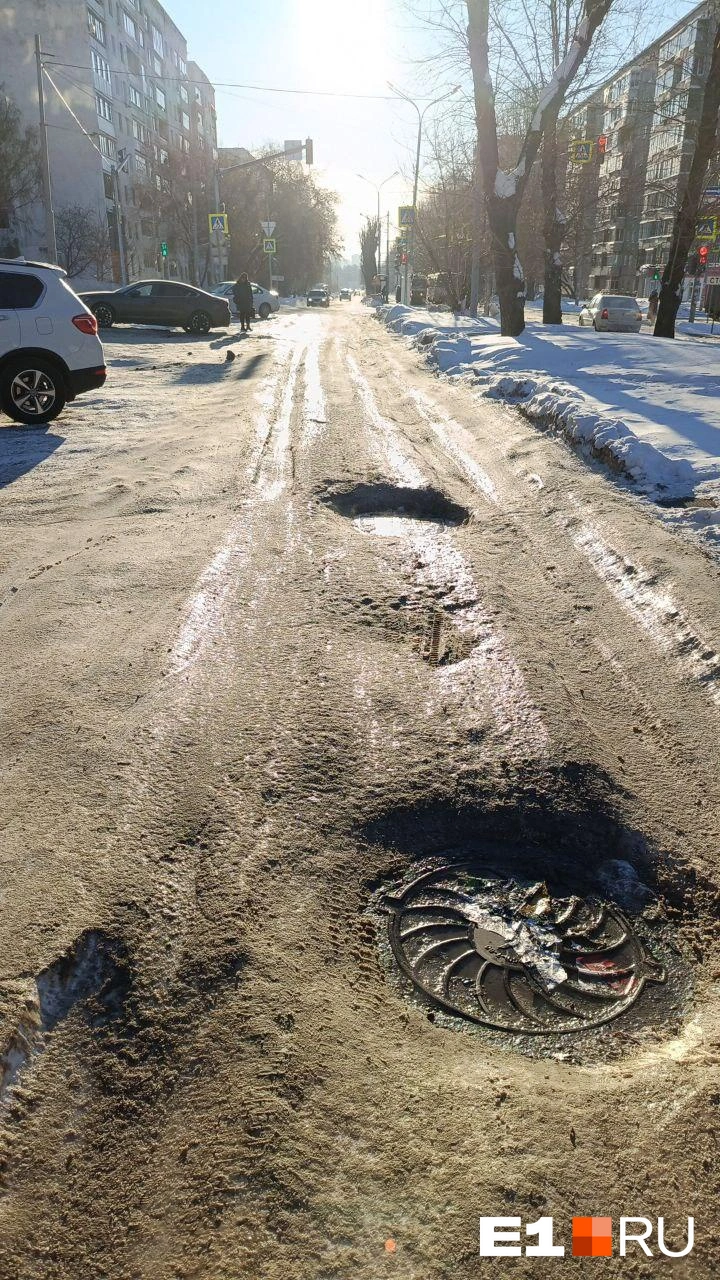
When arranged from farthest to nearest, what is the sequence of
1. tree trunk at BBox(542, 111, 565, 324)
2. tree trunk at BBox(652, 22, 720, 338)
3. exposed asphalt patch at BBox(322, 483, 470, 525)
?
tree trunk at BBox(542, 111, 565, 324) → tree trunk at BBox(652, 22, 720, 338) → exposed asphalt patch at BBox(322, 483, 470, 525)

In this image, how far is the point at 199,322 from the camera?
26391mm

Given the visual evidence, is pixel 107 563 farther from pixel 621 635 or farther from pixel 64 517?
pixel 621 635

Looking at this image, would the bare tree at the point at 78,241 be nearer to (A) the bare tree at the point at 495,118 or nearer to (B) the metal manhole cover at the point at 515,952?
(A) the bare tree at the point at 495,118

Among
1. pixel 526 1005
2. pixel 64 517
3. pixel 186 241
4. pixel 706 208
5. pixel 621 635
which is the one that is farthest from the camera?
pixel 186 241

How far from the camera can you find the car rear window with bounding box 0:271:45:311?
30.5ft

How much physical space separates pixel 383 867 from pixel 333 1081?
2.58ft

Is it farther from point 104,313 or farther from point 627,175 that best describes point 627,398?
point 627,175

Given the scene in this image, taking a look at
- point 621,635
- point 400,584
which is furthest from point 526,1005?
point 400,584

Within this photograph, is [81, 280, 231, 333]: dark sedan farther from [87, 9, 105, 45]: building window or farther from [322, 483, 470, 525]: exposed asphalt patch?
[87, 9, 105, 45]: building window

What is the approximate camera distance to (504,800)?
2.91m

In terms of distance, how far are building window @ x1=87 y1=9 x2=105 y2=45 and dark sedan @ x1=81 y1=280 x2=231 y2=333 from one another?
39388 mm

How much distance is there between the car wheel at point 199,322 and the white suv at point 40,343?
56.9ft

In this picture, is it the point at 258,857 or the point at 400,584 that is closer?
the point at 258,857
